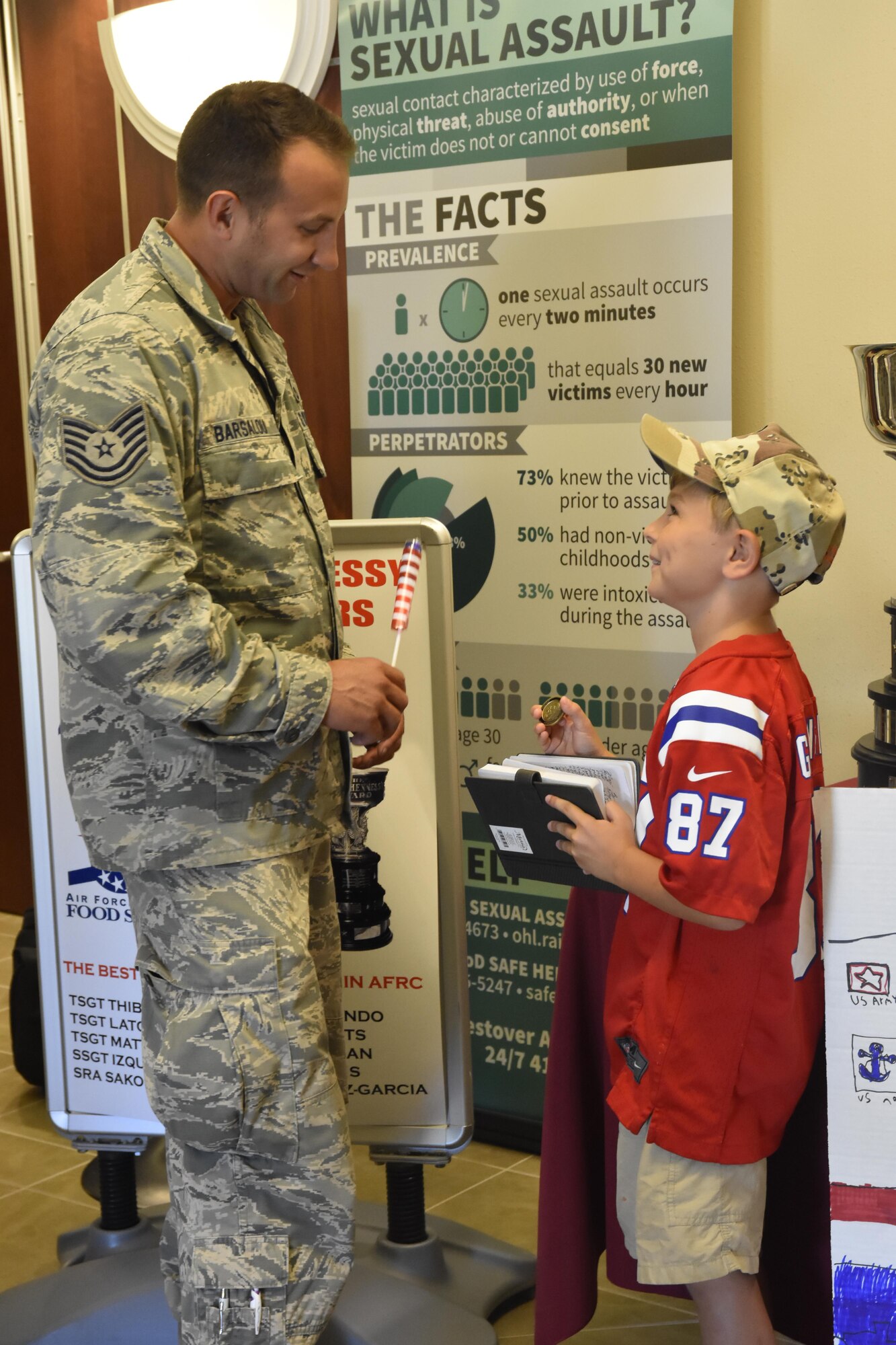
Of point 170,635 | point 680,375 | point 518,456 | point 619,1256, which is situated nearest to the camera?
point 170,635

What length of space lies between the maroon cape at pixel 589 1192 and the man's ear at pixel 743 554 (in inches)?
20.3

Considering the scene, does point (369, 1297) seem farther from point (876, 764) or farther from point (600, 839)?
point (876, 764)

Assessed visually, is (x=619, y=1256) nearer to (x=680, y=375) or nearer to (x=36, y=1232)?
(x=36, y=1232)

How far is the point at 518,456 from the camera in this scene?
2576 mm

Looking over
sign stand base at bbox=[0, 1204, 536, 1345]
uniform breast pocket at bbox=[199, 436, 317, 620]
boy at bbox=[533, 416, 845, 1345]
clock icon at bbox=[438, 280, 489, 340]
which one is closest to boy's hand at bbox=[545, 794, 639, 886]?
boy at bbox=[533, 416, 845, 1345]

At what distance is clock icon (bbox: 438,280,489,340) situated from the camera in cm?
256

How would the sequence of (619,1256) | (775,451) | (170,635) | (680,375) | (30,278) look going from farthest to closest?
(30,278) → (680,375) → (619,1256) → (775,451) → (170,635)

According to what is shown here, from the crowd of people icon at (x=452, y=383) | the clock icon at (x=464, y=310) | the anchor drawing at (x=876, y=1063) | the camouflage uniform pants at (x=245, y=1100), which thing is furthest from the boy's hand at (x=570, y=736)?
the clock icon at (x=464, y=310)

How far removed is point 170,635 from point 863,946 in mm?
847

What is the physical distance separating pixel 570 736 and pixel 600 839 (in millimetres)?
262

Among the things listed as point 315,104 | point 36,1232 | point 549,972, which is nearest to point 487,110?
point 315,104

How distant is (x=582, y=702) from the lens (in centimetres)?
258

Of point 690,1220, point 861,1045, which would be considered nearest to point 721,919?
point 861,1045

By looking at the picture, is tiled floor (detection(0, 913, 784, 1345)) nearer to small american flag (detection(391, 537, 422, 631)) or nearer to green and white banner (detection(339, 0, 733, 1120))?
green and white banner (detection(339, 0, 733, 1120))
